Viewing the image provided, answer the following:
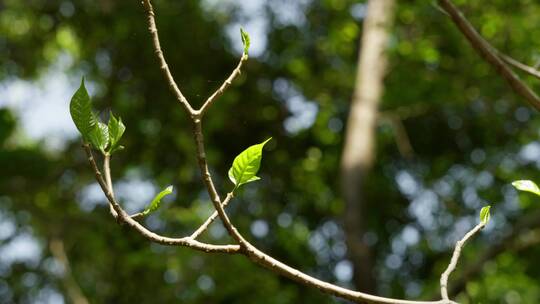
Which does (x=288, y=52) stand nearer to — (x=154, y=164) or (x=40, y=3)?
(x=154, y=164)

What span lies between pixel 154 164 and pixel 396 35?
8.84 ft

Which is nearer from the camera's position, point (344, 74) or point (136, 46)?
point (136, 46)

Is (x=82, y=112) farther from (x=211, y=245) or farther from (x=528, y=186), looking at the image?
(x=528, y=186)

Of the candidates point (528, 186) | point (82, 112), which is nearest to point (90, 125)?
point (82, 112)

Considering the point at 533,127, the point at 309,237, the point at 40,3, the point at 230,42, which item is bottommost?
the point at 309,237

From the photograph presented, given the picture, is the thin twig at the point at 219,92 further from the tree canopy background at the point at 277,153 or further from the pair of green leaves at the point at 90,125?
the tree canopy background at the point at 277,153

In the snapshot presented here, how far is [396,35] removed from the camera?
25.1ft

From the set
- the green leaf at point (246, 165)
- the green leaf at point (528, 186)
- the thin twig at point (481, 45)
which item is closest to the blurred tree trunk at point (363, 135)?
the thin twig at point (481, 45)

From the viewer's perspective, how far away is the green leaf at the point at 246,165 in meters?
1.25

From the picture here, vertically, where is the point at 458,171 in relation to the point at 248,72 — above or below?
below

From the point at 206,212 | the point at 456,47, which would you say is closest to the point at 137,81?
the point at 206,212

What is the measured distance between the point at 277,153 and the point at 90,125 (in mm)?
6146

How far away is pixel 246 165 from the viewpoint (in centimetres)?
127

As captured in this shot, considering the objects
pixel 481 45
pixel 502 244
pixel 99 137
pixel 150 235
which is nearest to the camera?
pixel 150 235
